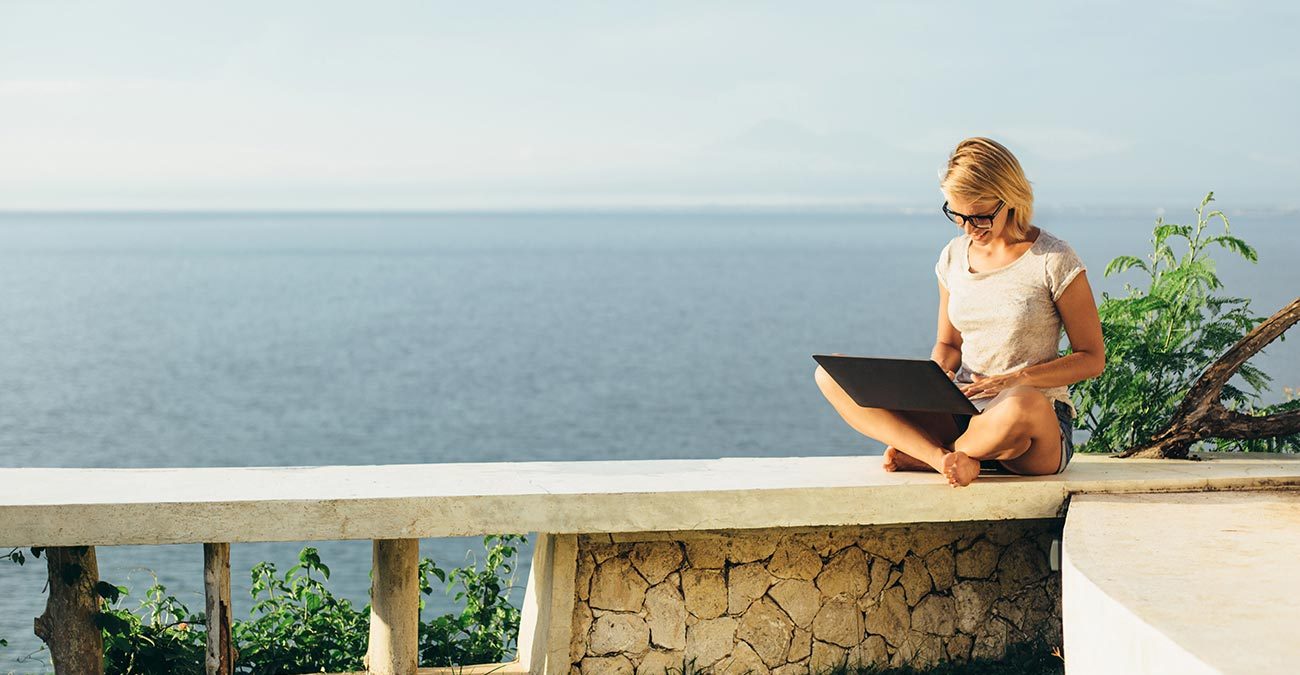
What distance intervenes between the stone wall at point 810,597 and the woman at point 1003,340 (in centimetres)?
37

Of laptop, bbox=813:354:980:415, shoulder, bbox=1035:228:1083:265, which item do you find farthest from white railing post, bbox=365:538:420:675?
shoulder, bbox=1035:228:1083:265

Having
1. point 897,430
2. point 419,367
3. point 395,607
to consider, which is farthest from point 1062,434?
point 419,367

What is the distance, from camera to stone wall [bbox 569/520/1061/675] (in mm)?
4570

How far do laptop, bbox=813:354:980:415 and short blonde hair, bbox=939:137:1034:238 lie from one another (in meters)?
0.57

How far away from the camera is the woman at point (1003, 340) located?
448 centimetres

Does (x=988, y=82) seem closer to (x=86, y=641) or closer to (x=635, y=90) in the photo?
(x=635, y=90)

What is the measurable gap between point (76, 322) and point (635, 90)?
45168 millimetres

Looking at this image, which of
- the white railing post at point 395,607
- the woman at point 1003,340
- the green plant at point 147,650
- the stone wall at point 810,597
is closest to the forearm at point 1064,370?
the woman at point 1003,340

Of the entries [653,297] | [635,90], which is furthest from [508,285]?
[635,90]

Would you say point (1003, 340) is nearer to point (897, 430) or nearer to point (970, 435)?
point (970, 435)

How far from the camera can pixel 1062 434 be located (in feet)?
15.2

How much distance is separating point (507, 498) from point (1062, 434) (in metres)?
1.80

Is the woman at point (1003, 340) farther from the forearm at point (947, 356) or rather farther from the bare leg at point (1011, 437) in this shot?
the forearm at point (947, 356)

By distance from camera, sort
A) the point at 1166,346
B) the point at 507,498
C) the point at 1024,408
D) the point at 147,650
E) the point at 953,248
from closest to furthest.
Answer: the point at 507,498 < the point at 1024,408 < the point at 147,650 < the point at 953,248 < the point at 1166,346
